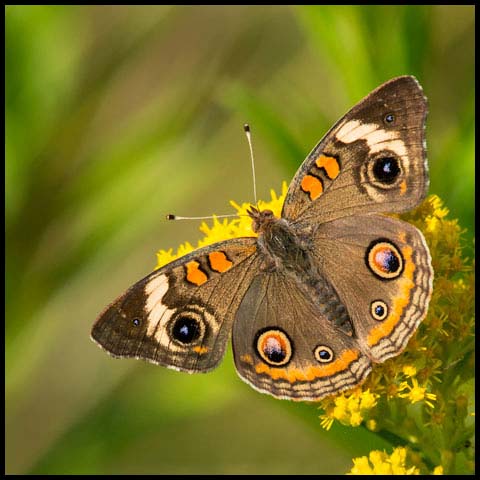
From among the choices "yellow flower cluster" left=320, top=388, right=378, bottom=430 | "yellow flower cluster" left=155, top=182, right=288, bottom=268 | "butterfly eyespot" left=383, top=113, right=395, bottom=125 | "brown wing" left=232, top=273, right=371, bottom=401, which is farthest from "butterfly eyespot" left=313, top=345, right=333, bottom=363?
"butterfly eyespot" left=383, top=113, right=395, bottom=125

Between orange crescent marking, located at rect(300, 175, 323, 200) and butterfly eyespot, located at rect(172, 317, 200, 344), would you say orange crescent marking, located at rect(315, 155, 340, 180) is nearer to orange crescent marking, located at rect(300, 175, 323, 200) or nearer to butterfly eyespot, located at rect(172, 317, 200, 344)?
orange crescent marking, located at rect(300, 175, 323, 200)

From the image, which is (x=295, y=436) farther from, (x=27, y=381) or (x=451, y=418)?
(x=451, y=418)

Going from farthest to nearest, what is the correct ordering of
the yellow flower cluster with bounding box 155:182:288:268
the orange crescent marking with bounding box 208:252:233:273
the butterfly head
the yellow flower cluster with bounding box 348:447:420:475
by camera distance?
the yellow flower cluster with bounding box 155:182:288:268, the butterfly head, the orange crescent marking with bounding box 208:252:233:273, the yellow flower cluster with bounding box 348:447:420:475

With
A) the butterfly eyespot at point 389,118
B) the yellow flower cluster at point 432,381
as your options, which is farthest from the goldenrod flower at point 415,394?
the butterfly eyespot at point 389,118

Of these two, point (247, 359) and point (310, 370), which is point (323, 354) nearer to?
point (310, 370)

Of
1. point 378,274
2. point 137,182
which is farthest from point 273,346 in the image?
point 137,182

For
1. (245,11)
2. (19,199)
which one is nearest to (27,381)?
(19,199)
